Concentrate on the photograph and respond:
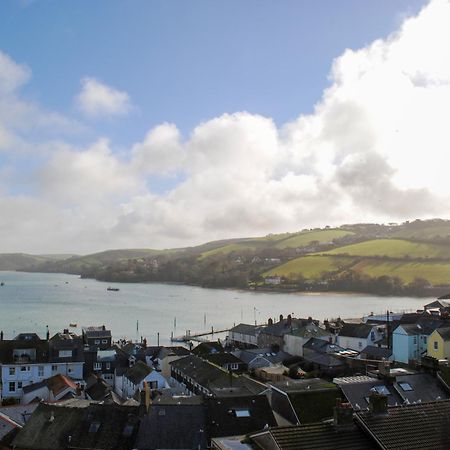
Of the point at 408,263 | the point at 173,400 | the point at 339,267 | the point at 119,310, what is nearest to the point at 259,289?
the point at 339,267

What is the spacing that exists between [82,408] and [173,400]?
13.8 ft

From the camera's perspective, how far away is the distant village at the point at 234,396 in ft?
49.0

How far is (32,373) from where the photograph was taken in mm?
42188

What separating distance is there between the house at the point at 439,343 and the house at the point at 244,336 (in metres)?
26.7

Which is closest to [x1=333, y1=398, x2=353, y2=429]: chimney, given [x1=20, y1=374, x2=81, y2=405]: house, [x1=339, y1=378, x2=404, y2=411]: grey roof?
[x1=339, y1=378, x2=404, y2=411]: grey roof

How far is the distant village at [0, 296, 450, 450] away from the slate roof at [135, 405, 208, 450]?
4 centimetres

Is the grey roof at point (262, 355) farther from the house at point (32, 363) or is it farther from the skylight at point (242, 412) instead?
the skylight at point (242, 412)

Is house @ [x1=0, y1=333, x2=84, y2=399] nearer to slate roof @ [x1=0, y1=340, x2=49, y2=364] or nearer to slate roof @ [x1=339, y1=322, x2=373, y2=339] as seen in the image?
slate roof @ [x1=0, y1=340, x2=49, y2=364]

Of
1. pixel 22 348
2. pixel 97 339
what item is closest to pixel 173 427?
pixel 22 348

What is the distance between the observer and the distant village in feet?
49.0

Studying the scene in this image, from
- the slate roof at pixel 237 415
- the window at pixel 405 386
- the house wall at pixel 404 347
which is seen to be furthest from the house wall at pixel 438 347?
the slate roof at pixel 237 415

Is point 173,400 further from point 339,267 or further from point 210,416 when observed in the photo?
point 339,267

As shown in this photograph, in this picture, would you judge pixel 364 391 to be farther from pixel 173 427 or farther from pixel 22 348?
pixel 22 348

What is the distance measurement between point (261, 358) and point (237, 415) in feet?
77.0
